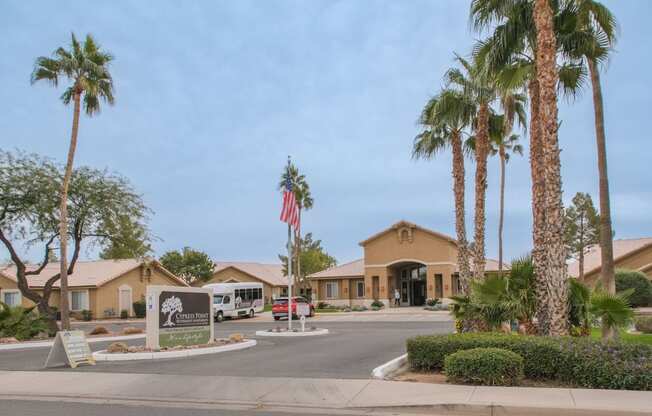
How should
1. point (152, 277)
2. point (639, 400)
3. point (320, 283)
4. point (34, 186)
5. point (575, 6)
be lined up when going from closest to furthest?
point (639, 400)
point (575, 6)
point (34, 186)
point (152, 277)
point (320, 283)

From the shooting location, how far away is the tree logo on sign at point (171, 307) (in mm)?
19484

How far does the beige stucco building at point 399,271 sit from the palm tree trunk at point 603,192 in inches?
1329

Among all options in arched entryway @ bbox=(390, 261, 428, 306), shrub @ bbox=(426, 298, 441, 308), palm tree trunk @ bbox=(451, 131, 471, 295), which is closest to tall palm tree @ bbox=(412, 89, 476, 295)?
palm tree trunk @ bbox=(451, 131, 471, 295)

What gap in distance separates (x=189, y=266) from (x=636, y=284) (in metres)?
47.0

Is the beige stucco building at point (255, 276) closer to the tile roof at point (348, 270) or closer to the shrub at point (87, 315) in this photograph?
the tile roof at point (348, 270)

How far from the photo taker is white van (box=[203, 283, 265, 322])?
4441 cm

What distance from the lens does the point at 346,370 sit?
14969 millimetres

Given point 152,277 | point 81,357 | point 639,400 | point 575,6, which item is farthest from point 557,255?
point 152,277

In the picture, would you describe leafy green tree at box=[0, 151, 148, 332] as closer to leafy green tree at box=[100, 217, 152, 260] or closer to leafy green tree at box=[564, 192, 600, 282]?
leafy green tree at box=[100, 217, 152, 260]

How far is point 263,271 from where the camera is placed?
3056 inches

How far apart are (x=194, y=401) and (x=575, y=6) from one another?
42.6 feet

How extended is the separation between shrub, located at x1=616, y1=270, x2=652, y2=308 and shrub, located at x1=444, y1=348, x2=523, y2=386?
29.6 metres

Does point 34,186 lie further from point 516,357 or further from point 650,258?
point 650,258

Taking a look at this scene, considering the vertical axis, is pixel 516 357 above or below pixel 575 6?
below
